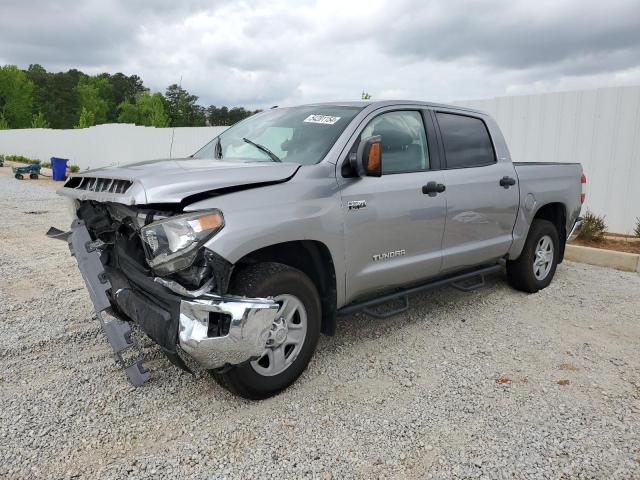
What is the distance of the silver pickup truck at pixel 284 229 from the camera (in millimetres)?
2623

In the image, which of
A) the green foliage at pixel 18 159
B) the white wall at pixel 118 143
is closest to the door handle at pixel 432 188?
the white wall at pixel 118 143

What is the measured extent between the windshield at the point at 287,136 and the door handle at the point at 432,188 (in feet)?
2.60

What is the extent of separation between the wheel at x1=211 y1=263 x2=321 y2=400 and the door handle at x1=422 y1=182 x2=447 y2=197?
129 centimetres

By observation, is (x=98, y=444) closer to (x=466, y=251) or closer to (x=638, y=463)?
(x=638, y=463)

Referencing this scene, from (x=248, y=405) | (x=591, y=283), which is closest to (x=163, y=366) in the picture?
(x=248, y=405)

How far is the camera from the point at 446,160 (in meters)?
4.13

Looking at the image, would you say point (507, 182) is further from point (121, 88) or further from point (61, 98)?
point (121, 88)

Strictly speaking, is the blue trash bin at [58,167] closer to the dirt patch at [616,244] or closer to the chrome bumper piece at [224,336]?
the dirt patch at [616,244]

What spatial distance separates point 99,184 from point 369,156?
1.73m

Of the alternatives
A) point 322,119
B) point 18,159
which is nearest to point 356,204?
point 322,119

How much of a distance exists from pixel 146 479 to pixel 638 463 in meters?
2.45

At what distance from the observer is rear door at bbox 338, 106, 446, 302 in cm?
335

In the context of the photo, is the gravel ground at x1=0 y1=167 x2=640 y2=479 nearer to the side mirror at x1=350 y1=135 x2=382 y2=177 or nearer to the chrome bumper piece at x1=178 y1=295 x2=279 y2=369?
the chrome bumper piece at x1=178 y1=295 x2=279 y2=369

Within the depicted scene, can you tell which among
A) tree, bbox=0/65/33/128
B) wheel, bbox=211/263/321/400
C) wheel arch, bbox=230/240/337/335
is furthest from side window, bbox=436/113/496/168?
tree, bbox=0/65/33/128
